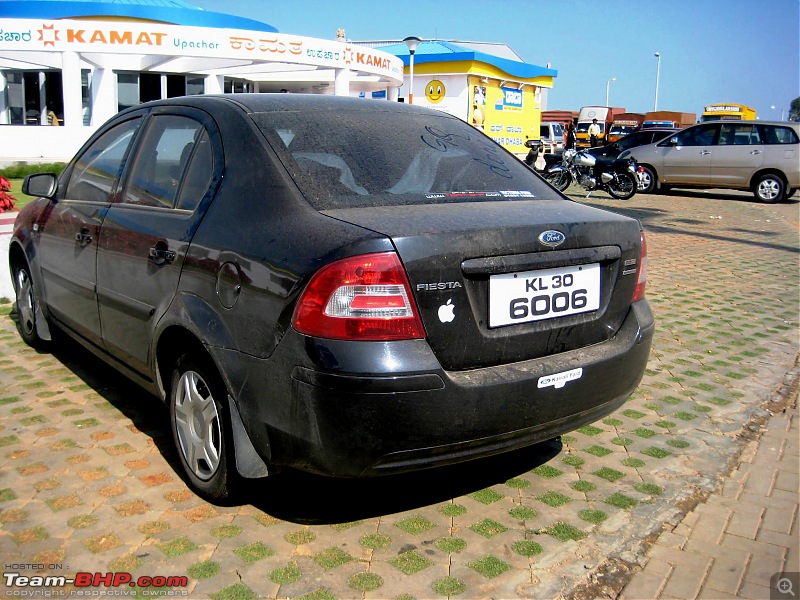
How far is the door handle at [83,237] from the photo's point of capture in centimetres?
401

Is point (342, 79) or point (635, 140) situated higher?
point (342, 79)

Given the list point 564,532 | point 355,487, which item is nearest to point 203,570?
point 355,487

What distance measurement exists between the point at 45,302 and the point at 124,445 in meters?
1.46

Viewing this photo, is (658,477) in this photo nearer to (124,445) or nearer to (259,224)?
(259,224)

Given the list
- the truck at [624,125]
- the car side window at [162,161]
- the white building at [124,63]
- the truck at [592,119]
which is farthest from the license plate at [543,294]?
the truck at [592,119]

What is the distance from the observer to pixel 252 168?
9.96ft

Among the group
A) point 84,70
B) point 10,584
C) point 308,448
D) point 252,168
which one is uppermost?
point 84,70

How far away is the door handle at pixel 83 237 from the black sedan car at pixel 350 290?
99 mm

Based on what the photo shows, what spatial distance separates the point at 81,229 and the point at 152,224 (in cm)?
90

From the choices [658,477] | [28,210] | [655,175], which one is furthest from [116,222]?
[655,175]

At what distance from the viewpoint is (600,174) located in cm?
1762

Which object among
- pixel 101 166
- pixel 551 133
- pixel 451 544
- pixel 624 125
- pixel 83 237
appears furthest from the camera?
pixel 624 125

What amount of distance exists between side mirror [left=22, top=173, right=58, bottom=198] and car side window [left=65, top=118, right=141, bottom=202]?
0.16 meters

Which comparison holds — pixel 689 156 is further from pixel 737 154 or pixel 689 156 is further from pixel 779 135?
pixel 779 135
